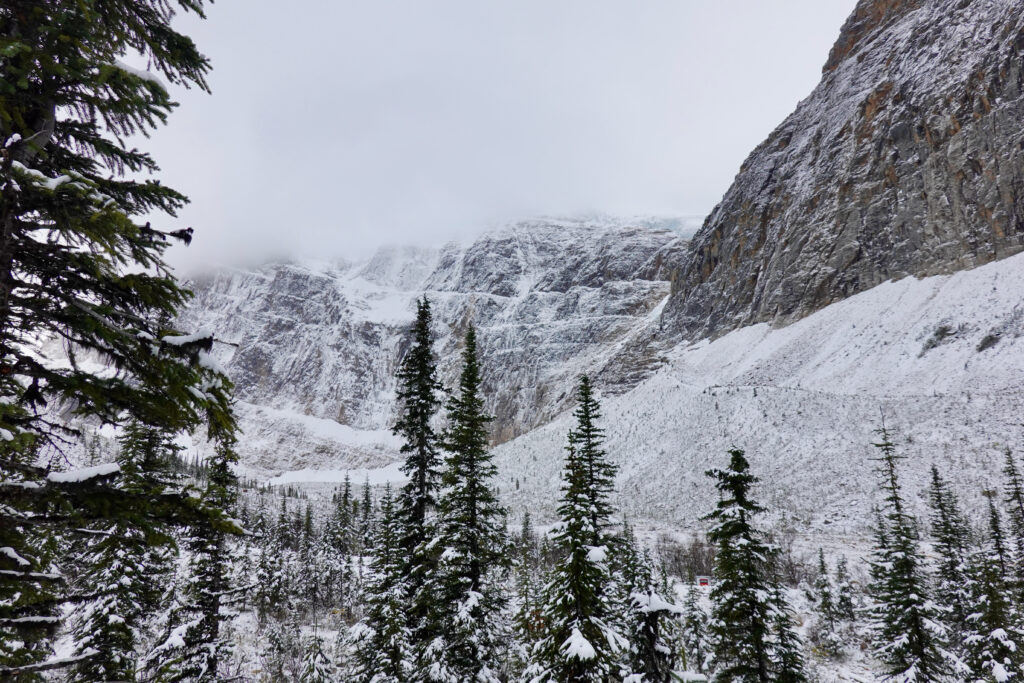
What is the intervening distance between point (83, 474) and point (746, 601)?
17927 millimetres

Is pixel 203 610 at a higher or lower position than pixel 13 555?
lower

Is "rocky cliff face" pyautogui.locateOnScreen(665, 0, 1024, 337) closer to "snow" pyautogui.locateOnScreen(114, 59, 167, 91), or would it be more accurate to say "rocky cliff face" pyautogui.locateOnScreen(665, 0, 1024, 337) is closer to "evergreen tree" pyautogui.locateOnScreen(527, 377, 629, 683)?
"evergreen tree" pyautogui.locateOnScreen(527, 377, 629, 683)

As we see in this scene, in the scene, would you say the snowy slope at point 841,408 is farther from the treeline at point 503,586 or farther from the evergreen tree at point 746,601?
the treeline at point 503,586

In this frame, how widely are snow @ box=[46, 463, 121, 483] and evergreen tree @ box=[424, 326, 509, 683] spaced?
39.1ft

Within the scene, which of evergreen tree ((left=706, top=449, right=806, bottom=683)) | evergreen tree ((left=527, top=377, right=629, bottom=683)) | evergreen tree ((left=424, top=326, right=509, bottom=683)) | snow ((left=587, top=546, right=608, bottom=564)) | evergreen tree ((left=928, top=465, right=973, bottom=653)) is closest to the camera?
evergreen tree ((left=527, top=377, right=629, bottom=683))

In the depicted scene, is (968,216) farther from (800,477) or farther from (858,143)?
(800,477)

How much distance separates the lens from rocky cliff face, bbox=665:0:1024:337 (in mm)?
101062

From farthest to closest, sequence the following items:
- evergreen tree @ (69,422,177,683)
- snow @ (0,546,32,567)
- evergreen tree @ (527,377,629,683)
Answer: evergreen tree @ (69,422,177,683) < evergreen tree @ (527,377,629,683) < snow @ (0,546,32,567)

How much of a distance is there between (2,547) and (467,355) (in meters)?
14.9

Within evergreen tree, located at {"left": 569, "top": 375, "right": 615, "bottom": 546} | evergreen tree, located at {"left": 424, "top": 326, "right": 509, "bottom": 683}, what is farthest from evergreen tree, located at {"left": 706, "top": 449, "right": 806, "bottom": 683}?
evergreen tree, located at {"left": 424, "top": 326, "right": 509, "bottom": 683}

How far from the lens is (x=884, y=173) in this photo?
123m

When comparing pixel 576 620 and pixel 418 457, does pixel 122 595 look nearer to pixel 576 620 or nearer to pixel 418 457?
pixel 418 457

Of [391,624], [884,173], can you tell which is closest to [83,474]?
[391,624]

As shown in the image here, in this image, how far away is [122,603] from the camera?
612 inches
